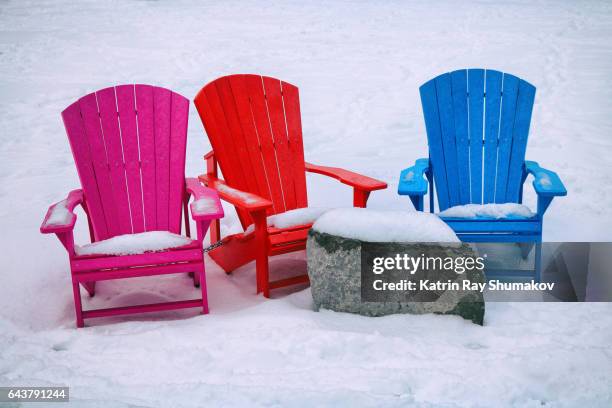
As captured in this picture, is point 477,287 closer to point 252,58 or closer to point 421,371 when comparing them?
point 421,371

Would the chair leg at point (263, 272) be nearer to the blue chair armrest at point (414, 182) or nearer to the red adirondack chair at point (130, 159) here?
the red adirondack chair at point (130, 159)

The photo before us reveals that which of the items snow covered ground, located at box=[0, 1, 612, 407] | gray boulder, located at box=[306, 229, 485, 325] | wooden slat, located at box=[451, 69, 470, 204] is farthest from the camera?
wooden slat, located at box=[451, 69, 470, 204]

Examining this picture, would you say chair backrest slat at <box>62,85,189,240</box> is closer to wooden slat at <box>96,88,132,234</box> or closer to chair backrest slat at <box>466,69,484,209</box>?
wooden slat at <box>96,88,132,234</box>

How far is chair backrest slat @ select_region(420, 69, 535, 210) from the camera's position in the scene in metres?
3.42

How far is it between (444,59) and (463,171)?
417cm

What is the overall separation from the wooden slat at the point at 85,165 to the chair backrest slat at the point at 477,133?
1765mm

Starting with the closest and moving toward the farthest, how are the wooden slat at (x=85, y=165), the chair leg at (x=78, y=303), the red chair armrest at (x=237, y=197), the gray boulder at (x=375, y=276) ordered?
the gray boulder at (x=375, y=276)
the chair leg at (x=78, y=303)
the red chair armrest at (x=237, y=197)
the wooden slat at (x=85, y=165)

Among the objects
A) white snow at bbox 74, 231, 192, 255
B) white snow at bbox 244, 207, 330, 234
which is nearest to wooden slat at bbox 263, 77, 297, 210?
white snow at bbox 244, 207, 330, 234

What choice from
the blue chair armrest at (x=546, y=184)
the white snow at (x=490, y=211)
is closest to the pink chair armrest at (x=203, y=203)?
the white snow at (x=490, y=211)

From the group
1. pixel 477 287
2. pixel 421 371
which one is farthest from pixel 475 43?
pixel 421 371

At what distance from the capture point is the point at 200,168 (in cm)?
498

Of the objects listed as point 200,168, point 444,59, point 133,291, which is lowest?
point 133,291

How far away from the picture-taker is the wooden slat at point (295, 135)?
11.4 feet

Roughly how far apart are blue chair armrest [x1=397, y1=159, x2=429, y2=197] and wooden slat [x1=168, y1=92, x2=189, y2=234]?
112 centimetres
